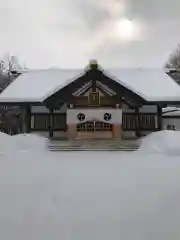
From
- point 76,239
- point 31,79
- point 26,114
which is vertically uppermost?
point 31,79

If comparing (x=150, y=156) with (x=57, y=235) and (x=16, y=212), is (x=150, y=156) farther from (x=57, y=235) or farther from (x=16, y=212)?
(x=57, y=235)

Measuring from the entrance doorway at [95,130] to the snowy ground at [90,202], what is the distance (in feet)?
32.9

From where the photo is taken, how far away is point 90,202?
5398 mm

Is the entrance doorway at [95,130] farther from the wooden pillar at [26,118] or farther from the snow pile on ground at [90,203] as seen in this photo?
the snow pile on ground at [90,203]

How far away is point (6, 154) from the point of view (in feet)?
38.2

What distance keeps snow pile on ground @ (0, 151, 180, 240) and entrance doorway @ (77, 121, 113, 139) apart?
10162 mm

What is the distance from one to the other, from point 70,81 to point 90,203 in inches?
554

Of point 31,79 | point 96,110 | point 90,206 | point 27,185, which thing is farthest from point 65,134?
point 90,206

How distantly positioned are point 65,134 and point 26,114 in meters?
2.10

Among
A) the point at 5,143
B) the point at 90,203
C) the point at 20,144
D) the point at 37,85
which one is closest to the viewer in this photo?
the point at 90,203

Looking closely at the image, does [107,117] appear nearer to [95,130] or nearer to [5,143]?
[95,130]

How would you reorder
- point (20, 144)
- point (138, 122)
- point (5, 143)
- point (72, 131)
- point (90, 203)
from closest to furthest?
point (90, 203) < point (5, 143) < point (20, 144) < point (72, 131) < point (138, 122)

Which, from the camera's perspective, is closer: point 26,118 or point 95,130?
point 95,130

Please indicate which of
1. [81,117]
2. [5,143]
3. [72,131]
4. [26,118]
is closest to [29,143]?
[5,143]
